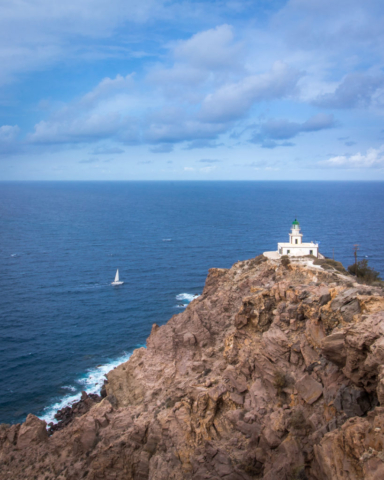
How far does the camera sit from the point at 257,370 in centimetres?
2891

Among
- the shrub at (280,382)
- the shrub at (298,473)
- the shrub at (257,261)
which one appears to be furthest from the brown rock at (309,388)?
the shrub at (257,261)

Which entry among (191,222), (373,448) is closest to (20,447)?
(373,448)

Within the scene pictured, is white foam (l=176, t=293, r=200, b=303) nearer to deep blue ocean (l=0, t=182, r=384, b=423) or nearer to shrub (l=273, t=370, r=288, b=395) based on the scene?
deep blue ocean (l=0, t=182, r=384, b=423)

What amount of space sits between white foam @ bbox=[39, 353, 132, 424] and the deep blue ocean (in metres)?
0.15

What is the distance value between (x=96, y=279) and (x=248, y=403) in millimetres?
67977

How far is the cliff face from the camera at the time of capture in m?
17.6

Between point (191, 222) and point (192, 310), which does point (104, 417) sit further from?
point (191, 222)

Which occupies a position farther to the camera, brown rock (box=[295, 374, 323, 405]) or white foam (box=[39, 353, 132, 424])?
white foam (box=[39, 353, 132, 424])

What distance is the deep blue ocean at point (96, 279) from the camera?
176 ft

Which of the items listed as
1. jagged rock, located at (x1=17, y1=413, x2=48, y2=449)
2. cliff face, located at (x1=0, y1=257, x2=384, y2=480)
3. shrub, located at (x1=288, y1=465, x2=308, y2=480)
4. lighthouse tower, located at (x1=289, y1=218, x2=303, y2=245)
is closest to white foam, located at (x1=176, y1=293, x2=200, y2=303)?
lighthouse tower, located at (x1=289, y1=218, x2=303, y2=245)

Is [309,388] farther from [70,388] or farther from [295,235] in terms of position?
[295,235]

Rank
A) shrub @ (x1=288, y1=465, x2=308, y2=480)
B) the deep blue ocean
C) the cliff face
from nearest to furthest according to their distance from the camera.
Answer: the cliff face, shrub @ (x1=288, y1=465, x2=308, y2=480), the deep blue ocean

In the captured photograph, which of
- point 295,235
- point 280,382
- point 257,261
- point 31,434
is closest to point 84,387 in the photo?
point 31,434

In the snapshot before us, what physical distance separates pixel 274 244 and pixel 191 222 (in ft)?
193
